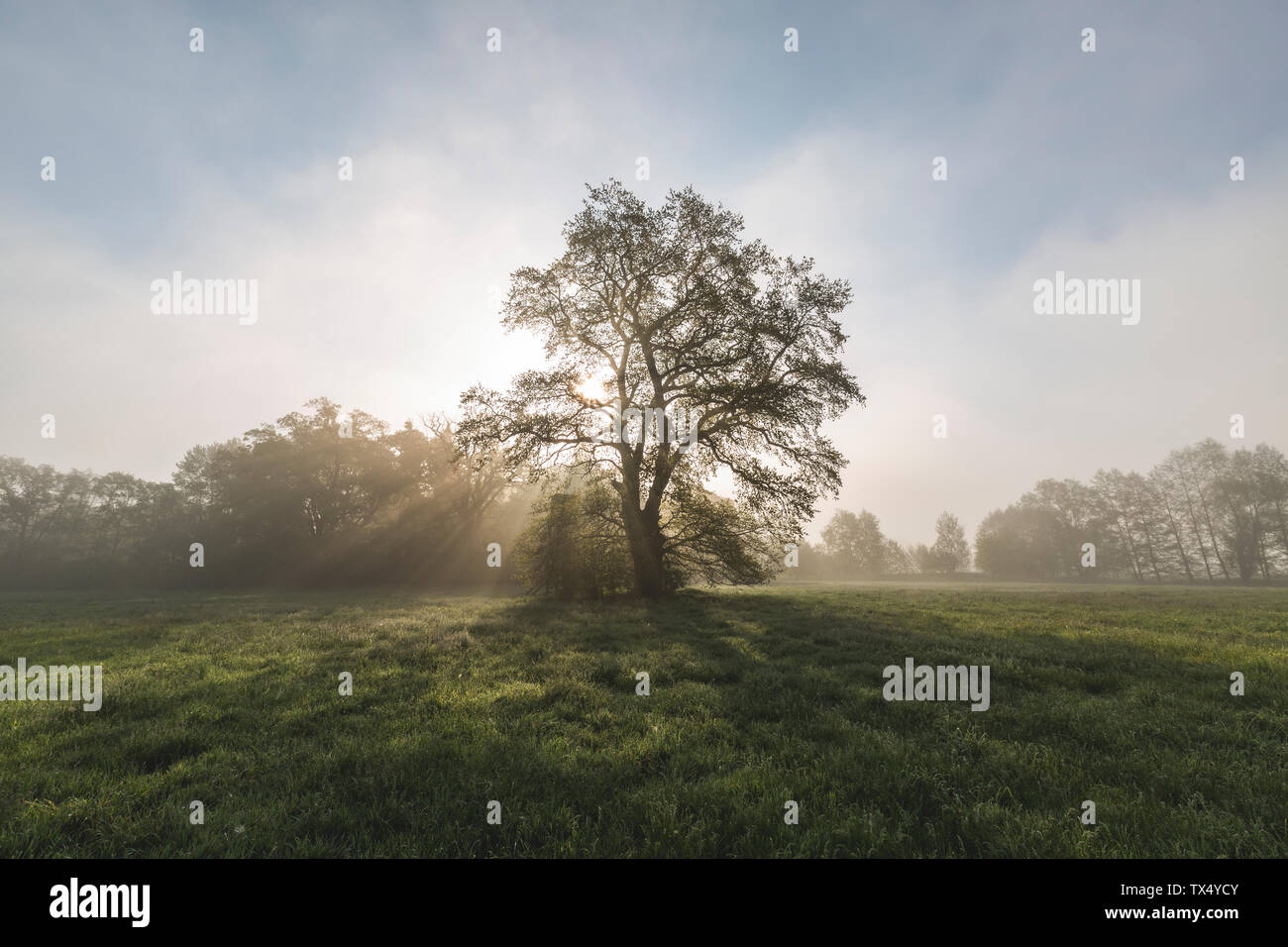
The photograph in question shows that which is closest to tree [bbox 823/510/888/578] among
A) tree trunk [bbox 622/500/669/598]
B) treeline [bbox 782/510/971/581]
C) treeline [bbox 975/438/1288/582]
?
treeline [bbox 782/510/971/581]

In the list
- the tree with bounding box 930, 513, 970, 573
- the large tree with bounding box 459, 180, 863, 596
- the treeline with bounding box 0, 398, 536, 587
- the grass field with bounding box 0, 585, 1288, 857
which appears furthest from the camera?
the tree with bounding box 930, 513, 970, 573

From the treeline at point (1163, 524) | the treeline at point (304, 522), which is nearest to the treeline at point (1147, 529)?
the treeline at point (1163, 524)

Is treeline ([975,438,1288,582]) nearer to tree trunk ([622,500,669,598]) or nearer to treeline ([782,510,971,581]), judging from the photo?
treeline ([782,510,971,581])

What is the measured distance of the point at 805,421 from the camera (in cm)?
2203

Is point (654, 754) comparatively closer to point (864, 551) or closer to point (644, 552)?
point (644, 552)

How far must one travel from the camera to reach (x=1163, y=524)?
70000mm

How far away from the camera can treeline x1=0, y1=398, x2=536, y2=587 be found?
143 ft

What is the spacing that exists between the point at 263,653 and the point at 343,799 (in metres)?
8.26

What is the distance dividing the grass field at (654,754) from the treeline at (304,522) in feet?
113

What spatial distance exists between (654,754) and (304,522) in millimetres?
53760

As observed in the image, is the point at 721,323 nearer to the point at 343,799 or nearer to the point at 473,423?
the point at 473,423

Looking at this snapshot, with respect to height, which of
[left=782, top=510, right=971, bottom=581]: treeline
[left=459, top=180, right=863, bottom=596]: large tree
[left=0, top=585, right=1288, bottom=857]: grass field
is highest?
[left=459, top=180, right=863, bottom=596]: large tree

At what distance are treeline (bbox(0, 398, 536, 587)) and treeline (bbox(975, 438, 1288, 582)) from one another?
6741 cm
